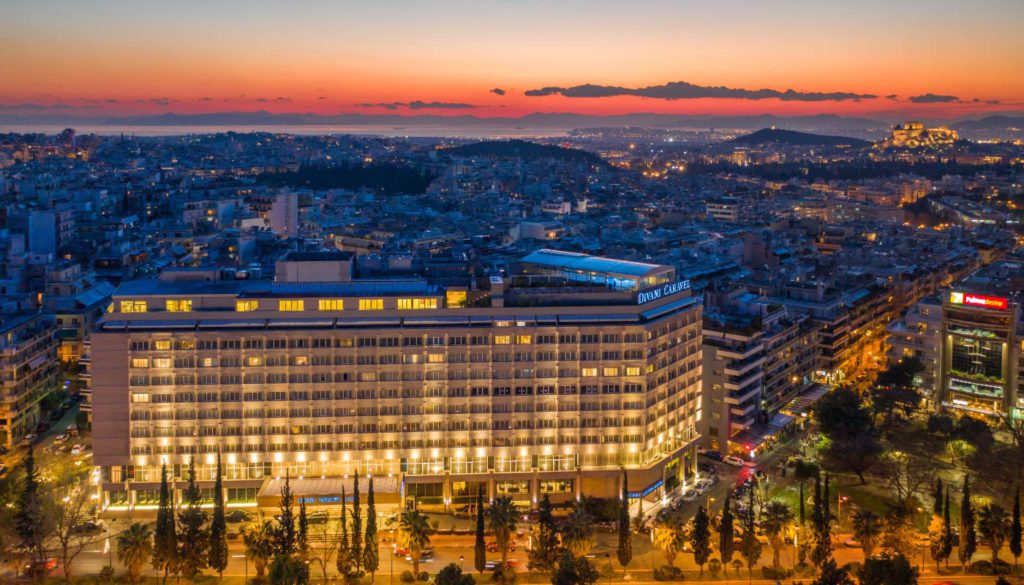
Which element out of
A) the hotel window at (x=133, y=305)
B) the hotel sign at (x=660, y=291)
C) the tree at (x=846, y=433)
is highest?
the hotel sign at (x=660, y=291)

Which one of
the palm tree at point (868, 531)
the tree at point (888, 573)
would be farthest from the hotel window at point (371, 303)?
the tree at point (888, 573)

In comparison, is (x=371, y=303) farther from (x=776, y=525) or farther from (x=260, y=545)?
(x=776, y=525)

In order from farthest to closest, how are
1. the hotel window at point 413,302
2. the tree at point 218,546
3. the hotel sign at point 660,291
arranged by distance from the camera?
the hotel sign at point 660,291
the hotel window at point 413,302
the tree at point 218,546

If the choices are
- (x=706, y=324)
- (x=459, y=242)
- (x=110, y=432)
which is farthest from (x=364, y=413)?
(x=459, y=242)

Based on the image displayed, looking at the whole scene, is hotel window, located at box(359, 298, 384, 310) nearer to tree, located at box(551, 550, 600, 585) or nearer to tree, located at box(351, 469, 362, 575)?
tree, located at box(351, 469, 362, 575)

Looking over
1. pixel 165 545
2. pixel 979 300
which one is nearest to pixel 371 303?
pixel 165 545

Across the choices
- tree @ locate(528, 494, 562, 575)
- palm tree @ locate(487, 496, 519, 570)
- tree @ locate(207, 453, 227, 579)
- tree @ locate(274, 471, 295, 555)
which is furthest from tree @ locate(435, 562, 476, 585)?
tree @ locate(207, 453, 227, 579)

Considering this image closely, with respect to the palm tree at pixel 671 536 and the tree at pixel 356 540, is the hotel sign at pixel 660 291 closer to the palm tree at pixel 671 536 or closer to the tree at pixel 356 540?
the palm tree at pixel 671 536
